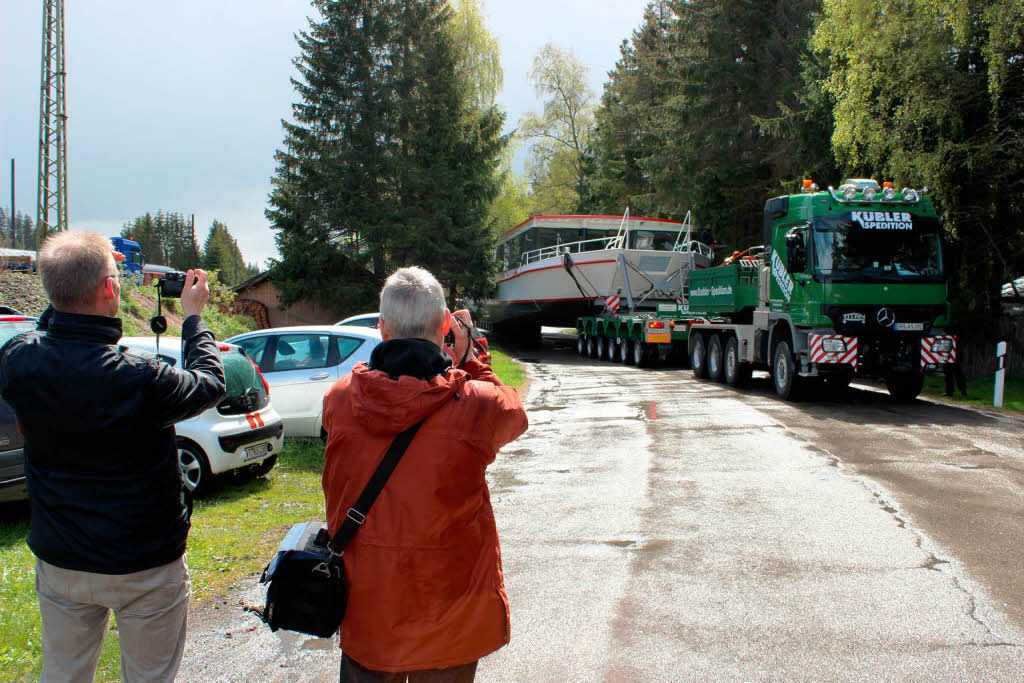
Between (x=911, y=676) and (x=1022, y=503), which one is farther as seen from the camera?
(x=1022, y=503)

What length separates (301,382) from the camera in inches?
370

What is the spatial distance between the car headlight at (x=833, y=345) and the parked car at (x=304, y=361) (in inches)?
286

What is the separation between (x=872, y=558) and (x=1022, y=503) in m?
2.31

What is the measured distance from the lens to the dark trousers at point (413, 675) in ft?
7.33

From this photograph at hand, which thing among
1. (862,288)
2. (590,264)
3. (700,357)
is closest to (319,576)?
Answer: (862,288)

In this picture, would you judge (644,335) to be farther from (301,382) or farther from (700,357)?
(301,382)

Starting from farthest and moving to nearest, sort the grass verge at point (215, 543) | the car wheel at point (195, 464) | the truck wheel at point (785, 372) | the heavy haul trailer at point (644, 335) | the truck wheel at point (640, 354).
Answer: the truck wheel at point (640, 354) → the heavy haul trailer at point (644, 335) → the truck wheel at point (785, 372) → the car wheel at point (195, 464) → the grass verge at point (215, 543)

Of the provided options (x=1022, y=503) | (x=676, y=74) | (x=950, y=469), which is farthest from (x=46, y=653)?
(x=676, y=74)

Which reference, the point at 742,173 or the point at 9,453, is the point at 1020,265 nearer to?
the point at 742,173

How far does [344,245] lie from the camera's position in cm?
2817

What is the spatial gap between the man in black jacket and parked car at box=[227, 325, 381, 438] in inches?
261

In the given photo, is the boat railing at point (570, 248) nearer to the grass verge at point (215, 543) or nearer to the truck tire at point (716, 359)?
the truck tire at point (716, 359)

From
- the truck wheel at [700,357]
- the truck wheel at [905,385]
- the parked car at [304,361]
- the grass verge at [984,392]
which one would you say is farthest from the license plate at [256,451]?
the truck wheel at [700,357]

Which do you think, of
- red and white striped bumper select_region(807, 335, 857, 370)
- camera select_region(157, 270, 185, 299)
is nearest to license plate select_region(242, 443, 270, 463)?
camera select_region(157, 270, 185, 299)
